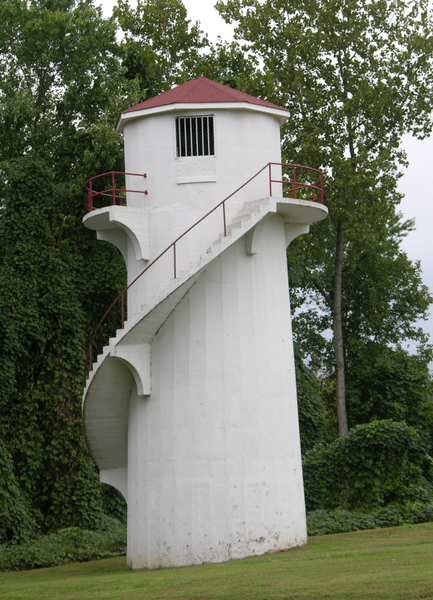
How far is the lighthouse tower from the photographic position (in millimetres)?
16406

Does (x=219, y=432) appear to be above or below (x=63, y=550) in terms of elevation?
above

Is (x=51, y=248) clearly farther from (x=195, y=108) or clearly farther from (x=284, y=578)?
(x=284, y=578)

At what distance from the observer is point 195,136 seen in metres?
17.8

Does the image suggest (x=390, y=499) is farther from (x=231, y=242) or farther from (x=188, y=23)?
(x=188, y=23)

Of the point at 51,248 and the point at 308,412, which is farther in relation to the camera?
the point at 308,412

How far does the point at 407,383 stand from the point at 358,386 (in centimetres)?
207

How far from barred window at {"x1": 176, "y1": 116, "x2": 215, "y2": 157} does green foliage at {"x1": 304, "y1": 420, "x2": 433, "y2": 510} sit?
40.6 ft

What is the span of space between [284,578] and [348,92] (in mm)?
25476

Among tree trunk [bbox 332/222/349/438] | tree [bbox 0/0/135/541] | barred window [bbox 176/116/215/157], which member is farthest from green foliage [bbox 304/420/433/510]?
barred window [bbox 176/116/215/157]

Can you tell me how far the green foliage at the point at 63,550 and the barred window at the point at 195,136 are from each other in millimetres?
8965

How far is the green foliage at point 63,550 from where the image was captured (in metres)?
20.2

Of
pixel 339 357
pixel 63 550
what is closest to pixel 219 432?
pixel 63 550

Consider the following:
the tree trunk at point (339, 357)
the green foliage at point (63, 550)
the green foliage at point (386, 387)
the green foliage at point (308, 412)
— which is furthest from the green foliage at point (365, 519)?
the green foliage at point (386, 387)

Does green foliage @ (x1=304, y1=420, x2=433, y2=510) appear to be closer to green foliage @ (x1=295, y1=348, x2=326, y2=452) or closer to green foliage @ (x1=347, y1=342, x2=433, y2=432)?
green foliage @ (x1=295, y1=348, x2=326, y2=452)
